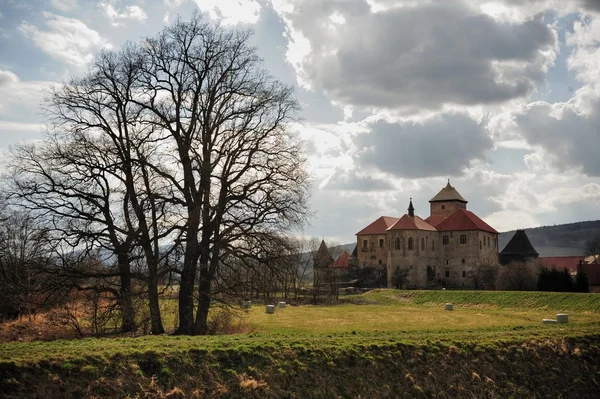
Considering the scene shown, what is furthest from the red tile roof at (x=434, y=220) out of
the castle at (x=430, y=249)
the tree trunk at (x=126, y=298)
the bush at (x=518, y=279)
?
the tree trunk at (x=126, y=298)

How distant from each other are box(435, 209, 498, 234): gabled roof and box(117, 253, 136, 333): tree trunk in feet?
237

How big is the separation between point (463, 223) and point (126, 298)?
2934 inches

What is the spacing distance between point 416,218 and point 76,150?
240 ft

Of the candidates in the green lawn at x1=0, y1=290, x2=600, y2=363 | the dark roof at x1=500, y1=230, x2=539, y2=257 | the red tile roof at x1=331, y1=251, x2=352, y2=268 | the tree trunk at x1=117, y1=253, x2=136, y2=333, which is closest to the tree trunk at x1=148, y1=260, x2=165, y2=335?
the tree trunk at x1=117, y1=253, x2=136, y2=333

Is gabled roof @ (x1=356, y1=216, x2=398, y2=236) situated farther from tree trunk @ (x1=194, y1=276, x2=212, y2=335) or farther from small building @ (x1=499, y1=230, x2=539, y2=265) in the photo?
tree trunk @ (x1=194, y1=276, x2=212, y2=335)

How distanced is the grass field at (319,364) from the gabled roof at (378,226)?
7031cm

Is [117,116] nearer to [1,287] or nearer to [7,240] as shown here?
[1,287]

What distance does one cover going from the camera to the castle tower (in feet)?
357

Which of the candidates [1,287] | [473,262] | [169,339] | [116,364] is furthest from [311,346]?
[473,262]

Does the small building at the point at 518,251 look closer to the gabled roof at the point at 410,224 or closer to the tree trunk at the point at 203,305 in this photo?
the gabled roof at the point at 410,224

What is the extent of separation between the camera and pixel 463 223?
9181 cm

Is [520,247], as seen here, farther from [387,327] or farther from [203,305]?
[203,305]

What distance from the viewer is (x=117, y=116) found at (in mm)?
25297

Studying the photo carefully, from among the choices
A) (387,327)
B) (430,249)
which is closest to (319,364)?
(387,327)
